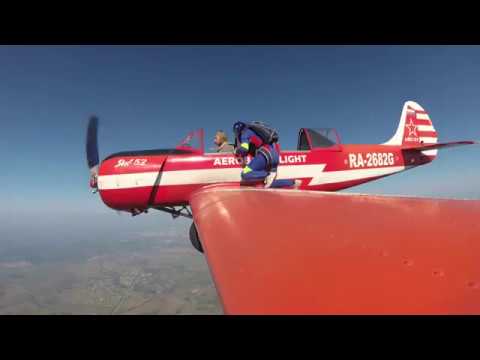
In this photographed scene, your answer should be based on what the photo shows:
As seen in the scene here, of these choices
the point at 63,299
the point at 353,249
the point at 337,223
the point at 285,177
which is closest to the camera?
the point at 353,249

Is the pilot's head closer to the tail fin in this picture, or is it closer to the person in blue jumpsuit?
the person in blue jumpsuit

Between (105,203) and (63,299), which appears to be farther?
(63,299)

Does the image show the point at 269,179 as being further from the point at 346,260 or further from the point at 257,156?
the point at 346,260

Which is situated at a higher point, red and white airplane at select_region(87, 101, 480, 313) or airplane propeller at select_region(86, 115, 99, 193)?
airplane propeller at select_region(86, 115, 99, 193)

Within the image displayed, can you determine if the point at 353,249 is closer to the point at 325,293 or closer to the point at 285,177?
the point at 325,293

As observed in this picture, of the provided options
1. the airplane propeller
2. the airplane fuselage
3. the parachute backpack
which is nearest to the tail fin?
the airplane fuselage

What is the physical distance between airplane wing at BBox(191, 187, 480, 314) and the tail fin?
8286mm

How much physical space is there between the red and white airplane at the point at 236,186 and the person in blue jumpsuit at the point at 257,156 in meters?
0.39

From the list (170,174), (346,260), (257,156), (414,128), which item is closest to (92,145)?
(170,174)

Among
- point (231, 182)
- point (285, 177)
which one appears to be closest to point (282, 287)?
point (231, 182)

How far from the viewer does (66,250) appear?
17088 cm

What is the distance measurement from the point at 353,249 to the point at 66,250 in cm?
22527

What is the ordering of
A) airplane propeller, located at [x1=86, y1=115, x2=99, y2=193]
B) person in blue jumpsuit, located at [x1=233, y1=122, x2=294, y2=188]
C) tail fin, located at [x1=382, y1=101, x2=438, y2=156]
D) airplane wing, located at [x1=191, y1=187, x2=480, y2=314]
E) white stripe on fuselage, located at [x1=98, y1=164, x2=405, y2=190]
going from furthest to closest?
tail fin, located at [x1=382, y1=101, x2=438, y2=156] → airplane propeller, located at [x1=86, y1=115, x2=99, y2=193] → white stripe on fuselage, located at [x1=98, y1=164, x2=405, y2=190] → person in blue jumpsuit, located at [x1=233, y1=122, x2=294, y2=188] → airplane wing, located at [x1=191, y1=187, x2=480, y2=314]

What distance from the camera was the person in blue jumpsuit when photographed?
Result: 14.2ft
